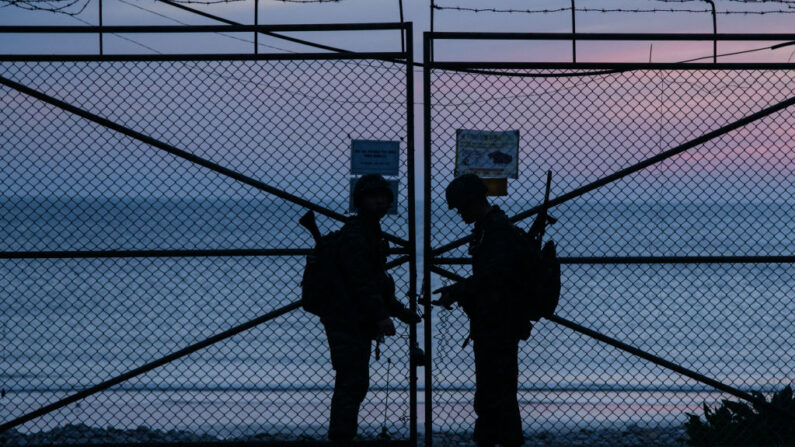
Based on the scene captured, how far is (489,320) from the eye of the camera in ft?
16.9

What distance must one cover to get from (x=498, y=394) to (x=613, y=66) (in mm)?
2227

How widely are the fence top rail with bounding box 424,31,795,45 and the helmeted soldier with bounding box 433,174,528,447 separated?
3.43ft

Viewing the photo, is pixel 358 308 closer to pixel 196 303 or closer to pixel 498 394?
pixel 498 394

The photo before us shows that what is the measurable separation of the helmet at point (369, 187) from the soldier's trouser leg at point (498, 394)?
1.03 m

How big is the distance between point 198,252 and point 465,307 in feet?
5.58

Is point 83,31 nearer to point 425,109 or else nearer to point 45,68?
point 45,68

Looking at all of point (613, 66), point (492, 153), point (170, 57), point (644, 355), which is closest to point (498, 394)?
point (644, 355)

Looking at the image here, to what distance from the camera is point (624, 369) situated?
12453 millimetres

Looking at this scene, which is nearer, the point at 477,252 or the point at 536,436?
the point at 477,252

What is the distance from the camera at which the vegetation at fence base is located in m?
6.45

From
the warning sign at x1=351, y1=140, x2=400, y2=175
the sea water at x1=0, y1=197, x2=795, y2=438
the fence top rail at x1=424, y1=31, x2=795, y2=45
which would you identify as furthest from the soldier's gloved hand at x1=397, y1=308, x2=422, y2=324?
the fence top rail at x1=424, y1=31, x2=795, y2=45

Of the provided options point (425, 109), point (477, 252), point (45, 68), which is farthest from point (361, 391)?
point (45, 68)

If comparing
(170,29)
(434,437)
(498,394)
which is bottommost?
(434,437)

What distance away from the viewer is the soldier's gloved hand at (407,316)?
548cm
